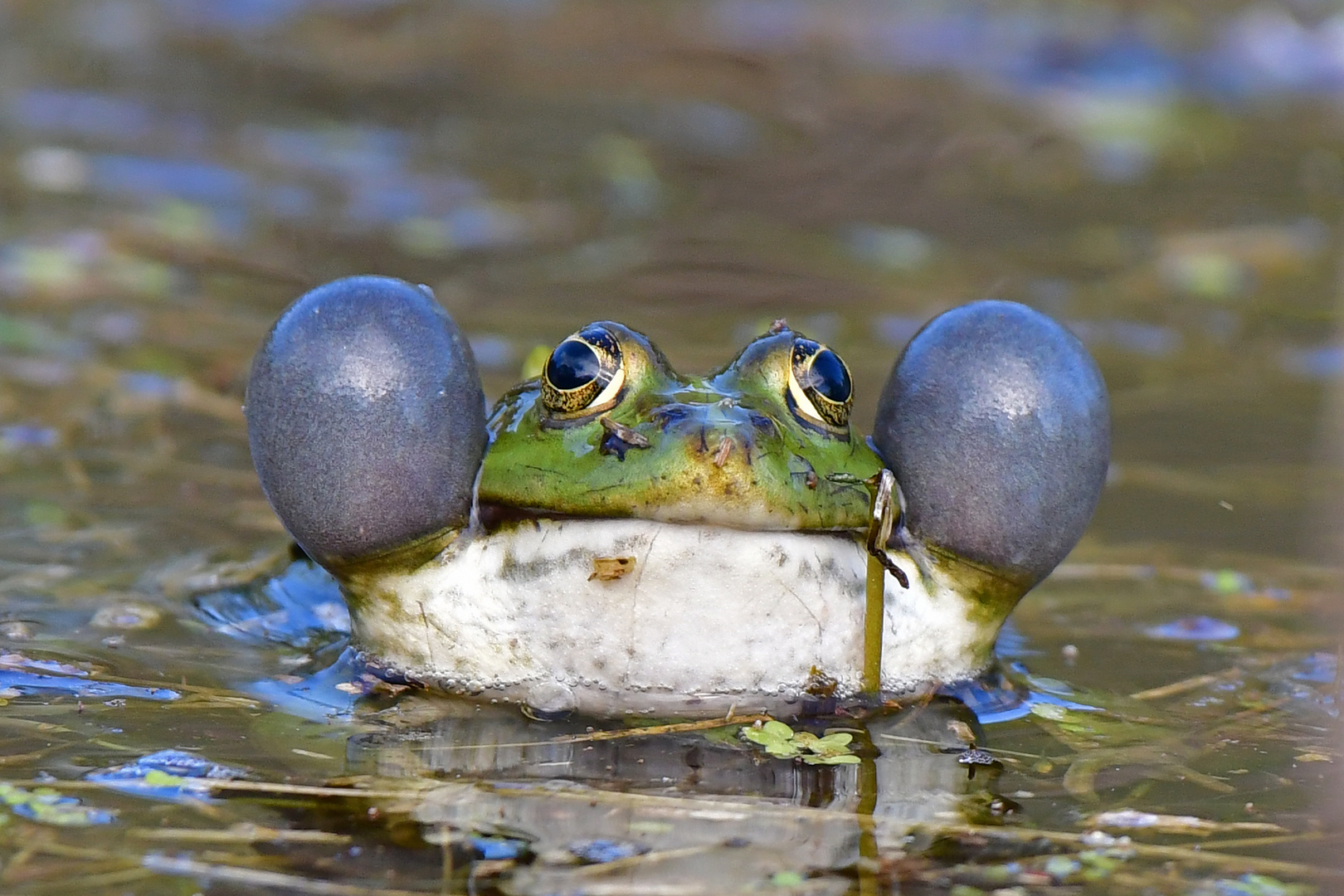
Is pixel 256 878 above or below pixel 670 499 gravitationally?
below

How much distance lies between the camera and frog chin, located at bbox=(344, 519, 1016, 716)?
3248 millimetres

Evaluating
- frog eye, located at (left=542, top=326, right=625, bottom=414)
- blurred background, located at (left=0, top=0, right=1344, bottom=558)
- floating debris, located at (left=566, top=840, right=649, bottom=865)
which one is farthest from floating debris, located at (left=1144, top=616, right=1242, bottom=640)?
floating debris, located at (left=566, top=840, right=649, bottom=865)

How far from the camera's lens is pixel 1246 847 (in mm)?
2949

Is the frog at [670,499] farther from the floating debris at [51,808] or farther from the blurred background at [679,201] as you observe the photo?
the blurred background at [679,201]

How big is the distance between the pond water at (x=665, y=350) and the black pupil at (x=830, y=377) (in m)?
0.67

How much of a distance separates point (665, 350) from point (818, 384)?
3444 mm

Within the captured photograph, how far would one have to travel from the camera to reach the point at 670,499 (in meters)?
3.10

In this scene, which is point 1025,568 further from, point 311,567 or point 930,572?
point 311,567

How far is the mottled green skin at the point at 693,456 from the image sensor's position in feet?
10.2

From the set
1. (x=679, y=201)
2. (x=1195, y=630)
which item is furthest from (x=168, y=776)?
(x=679, y=201)

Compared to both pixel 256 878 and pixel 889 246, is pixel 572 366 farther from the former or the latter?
pixel 889 246

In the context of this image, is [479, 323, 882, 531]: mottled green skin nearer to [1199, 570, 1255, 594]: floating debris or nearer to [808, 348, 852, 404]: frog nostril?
[808, 348, 852, 404]: frog nostril

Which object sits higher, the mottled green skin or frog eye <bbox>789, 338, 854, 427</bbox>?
frog eye <bbox>789, 338, 854, 427</bbox>

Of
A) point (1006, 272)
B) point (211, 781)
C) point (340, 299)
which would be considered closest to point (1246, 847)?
point (211, 781)
